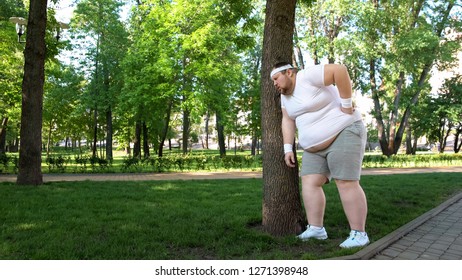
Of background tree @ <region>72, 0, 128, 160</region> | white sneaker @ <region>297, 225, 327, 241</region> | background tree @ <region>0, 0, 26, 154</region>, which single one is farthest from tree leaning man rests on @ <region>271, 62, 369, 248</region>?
background tree @ <region>72, 0, 128, 160</region>

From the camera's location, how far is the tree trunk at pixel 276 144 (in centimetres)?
463

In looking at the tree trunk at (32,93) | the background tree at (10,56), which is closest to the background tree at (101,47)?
the background tree at (10,56)

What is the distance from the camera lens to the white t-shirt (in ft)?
12.6

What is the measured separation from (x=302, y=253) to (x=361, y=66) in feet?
73.5

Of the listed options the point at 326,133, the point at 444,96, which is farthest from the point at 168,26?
the point at 444,96

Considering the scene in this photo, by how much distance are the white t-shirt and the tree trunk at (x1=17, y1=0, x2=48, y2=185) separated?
7.67 m

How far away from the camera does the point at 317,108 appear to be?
390cm

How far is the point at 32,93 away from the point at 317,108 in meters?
7.92

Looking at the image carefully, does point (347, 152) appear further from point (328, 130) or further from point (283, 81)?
point (283, 81)

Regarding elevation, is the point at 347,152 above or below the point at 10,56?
below

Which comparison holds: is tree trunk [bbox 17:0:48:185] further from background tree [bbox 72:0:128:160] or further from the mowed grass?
background tree [bbox 72:0:128:160]

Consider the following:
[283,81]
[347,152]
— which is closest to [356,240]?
[347,152]

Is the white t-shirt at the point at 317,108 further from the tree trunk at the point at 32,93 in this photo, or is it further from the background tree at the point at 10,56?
the background tree at the point at 10,56

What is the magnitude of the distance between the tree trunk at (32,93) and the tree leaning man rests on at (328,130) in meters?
7.48
